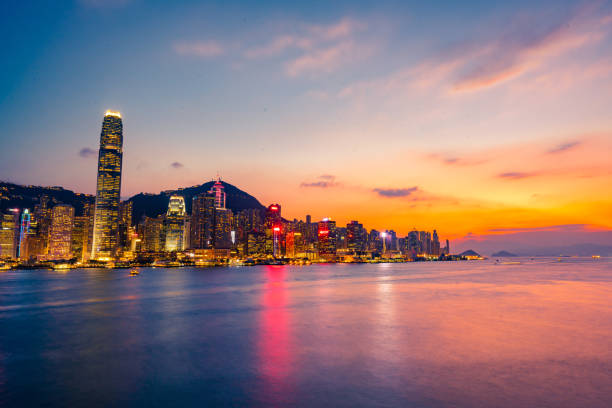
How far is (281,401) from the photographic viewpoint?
1806 centimetres

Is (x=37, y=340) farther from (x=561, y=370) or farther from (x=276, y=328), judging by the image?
(x=561, y=370)

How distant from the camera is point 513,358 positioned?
24891 mm

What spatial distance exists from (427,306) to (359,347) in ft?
88.9

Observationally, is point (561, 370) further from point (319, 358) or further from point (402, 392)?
point (319, 358)

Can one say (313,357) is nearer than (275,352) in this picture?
Yes

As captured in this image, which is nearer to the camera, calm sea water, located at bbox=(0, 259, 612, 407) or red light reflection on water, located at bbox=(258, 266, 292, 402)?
calm sea water, located at bbox=(0, 259, 612, 407)

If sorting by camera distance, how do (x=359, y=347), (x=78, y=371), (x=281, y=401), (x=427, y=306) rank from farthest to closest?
(x=427, y=306)
(x=359, y=347)
(x=78, y=371)
(x=281, y=401)

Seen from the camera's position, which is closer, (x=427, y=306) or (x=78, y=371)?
(x=78, y=371)

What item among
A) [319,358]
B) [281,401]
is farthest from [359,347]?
[281,401]

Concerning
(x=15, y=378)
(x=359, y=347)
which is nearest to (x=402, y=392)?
(x=359, y=347)

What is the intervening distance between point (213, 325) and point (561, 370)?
1205 inches

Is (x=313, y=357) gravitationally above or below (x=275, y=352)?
above

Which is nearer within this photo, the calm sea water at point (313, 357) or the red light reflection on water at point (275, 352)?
the calm sea water at point (313, 357)

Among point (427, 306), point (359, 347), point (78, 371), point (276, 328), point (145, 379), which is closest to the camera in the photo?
point (145, 379)
